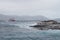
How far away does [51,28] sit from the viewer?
51.1m

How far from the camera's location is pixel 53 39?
33438mm

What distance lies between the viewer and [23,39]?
33.6m

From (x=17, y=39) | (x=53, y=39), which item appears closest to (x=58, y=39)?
(x=53, y=39)

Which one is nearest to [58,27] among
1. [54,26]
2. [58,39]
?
[54,26]

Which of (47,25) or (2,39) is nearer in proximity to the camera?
(2,39)

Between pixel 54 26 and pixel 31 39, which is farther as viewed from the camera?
pixel 54 26

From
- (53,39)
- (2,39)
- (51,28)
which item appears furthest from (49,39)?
(51,28)

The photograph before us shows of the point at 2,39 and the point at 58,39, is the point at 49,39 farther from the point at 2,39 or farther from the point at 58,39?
the point at 2,39

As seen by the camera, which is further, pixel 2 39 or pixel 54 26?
pixel 54 26

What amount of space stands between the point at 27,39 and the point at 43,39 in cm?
244

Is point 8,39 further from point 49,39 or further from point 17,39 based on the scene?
point 49,39

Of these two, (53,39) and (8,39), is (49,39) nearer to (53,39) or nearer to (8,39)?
(53,39)

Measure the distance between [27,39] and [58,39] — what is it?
4663 millimetres

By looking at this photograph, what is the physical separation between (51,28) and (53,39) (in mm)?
17739
